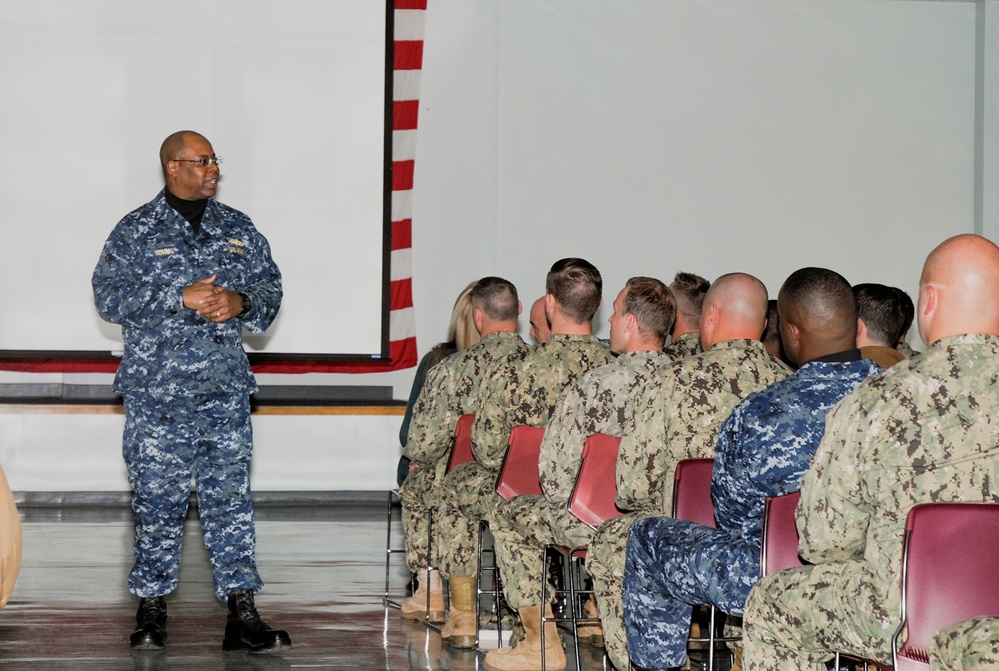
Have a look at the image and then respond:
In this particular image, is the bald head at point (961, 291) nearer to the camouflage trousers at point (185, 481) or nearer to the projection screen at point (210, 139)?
the camouflage trousers at point (185, 481)

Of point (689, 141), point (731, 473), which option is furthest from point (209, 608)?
point (689, 141)

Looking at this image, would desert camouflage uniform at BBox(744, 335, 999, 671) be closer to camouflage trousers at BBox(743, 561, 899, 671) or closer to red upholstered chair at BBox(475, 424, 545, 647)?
camouflage trousers at BBox(743, 561, 899, 671)

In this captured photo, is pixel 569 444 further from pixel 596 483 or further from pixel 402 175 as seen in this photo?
pixel 402 175

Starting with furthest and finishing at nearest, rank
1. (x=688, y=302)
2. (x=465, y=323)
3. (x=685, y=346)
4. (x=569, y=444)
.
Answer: (x=465, y=323) < (x=688, y=302) < (x=685, y=346) < (x=569, y=444)

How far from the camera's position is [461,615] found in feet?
13.5

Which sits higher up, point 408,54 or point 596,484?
point 408,54

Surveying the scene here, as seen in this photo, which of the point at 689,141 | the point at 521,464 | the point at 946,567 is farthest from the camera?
the point at 689,141

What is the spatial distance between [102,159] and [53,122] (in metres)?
0.39

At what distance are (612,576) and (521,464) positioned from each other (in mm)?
663

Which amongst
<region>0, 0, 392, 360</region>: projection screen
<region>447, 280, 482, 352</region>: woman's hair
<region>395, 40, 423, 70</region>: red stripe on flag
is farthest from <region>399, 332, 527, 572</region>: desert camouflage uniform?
<region>395, 40, 423, 70</region>: red stripe on flag

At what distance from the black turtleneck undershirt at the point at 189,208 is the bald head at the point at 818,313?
2123 millimetres

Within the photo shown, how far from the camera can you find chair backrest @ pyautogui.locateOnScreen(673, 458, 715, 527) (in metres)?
2.80

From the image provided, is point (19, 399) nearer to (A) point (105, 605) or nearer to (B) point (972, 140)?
(A) point (105, 605)

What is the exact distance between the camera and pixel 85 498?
773 cm
